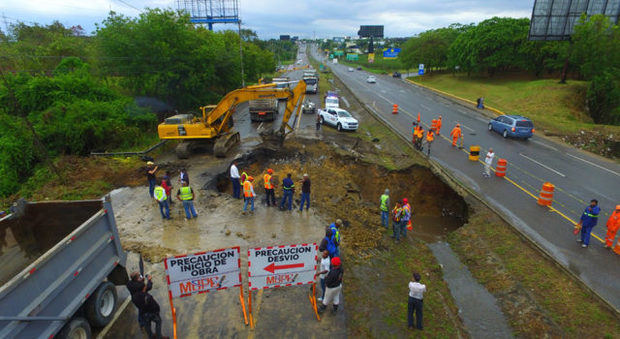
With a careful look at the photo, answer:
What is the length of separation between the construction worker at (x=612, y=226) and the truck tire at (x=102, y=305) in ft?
44.9

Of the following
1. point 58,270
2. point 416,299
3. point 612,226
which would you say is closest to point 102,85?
point 58,270

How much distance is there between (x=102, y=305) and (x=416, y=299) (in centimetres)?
677

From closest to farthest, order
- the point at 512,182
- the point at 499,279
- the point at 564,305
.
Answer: the point at 564,305
the point at 499,279
the point at 512,182

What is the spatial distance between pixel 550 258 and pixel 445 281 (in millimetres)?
3236

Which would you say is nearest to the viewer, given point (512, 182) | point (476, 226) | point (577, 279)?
point (577, 279)

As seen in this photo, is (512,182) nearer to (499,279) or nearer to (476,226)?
(476,226)

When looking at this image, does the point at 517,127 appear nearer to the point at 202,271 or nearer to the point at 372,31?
the point at 202,271

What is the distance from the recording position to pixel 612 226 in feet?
32.1

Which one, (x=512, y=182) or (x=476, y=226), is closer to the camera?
(x=476, y=226)

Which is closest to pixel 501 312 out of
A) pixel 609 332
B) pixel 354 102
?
pixel 609 332

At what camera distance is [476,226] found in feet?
39.6

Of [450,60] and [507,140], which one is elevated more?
[450,60]

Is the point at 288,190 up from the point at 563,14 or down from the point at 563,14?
down

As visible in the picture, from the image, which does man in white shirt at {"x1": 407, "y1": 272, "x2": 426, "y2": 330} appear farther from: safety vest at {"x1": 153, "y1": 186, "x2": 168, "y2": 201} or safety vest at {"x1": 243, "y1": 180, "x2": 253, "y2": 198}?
safety vest at {"x1": 153, "y1": 186, "x2": 168, "y2": 201}
